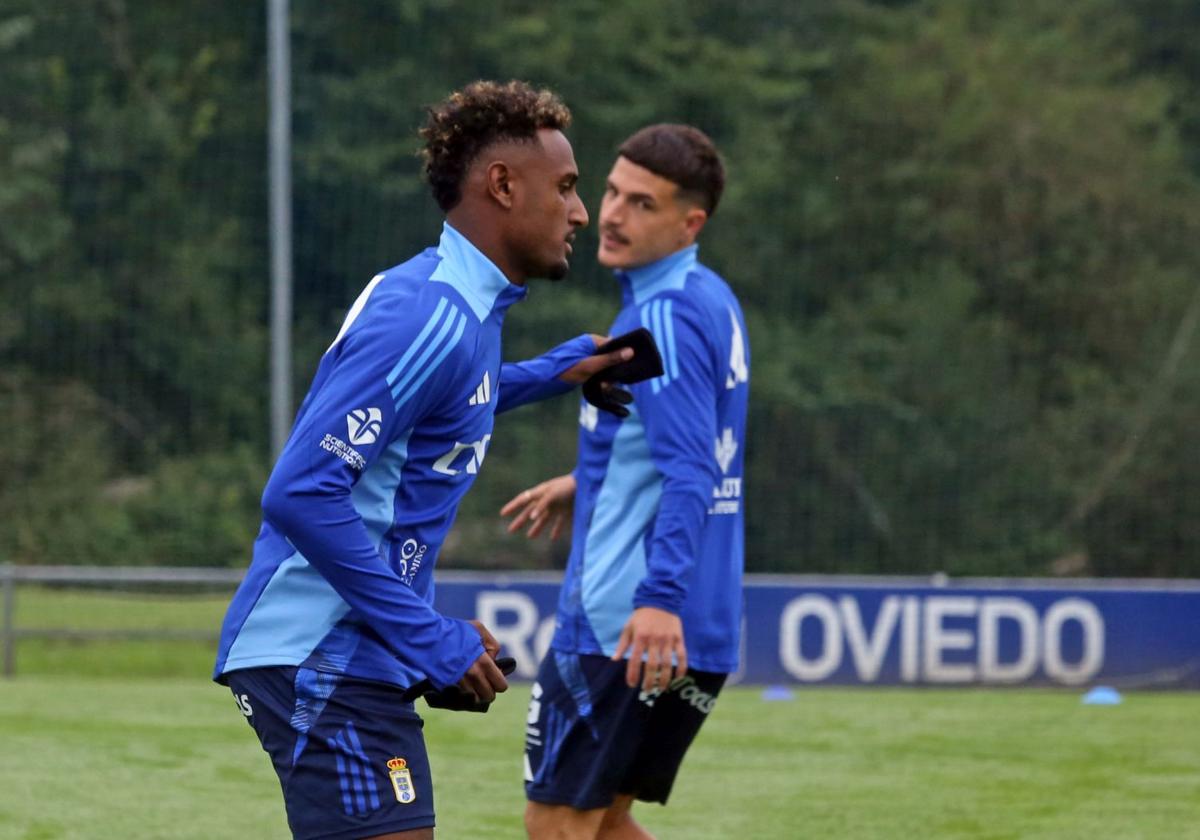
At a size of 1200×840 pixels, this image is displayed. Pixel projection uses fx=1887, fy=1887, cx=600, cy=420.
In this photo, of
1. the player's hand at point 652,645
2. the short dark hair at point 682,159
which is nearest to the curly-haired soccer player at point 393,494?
the player's hand at point 652,645

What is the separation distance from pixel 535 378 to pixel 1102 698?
309 inches

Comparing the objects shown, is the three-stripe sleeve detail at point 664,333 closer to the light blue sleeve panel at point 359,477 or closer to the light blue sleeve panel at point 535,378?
the light blue sleeve panel at point 535,378

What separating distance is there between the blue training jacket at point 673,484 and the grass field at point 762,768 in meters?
2.01

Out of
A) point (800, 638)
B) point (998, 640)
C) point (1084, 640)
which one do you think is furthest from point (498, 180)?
point (1084, 640)

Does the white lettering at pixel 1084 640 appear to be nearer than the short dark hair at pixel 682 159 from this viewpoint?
No

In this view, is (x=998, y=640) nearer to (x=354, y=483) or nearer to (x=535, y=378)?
(x=535, y=378)

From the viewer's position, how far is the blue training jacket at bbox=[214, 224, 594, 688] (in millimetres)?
2814

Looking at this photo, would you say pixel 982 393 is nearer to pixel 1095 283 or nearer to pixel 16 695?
pixel 1095 283

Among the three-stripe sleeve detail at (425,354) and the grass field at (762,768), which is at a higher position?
the three-stripe sleeve detail at (425,354)

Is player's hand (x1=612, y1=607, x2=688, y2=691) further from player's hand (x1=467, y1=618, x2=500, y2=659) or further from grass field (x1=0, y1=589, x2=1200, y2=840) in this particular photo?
grass field (x1=0, y1=589, x2=1200, y2=840)

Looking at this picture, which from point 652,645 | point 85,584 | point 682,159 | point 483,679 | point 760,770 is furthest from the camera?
point 85,584

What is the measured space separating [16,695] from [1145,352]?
10025 mm

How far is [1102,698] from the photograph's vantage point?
1069 centimetres

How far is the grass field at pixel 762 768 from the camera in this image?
6320mm
